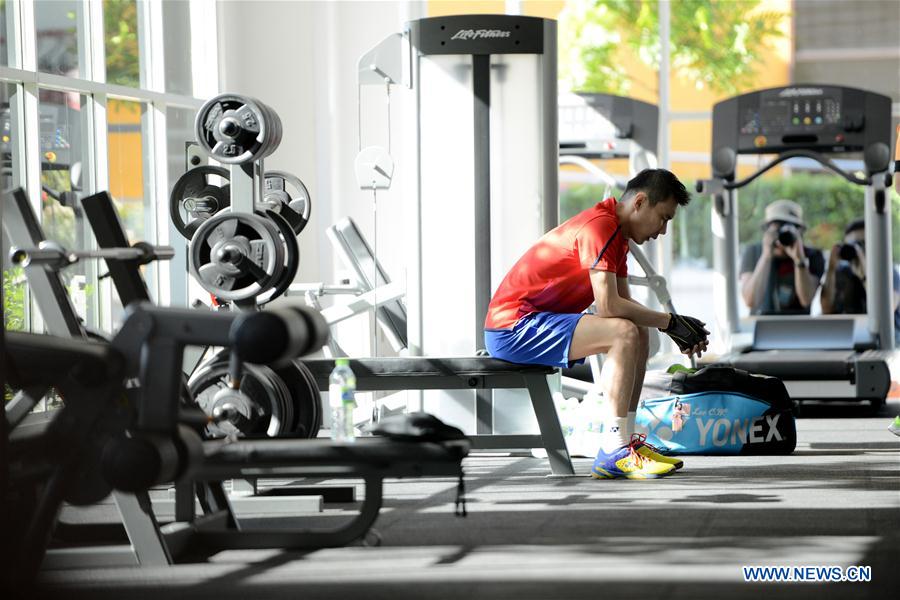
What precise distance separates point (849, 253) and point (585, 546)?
5.09 metres

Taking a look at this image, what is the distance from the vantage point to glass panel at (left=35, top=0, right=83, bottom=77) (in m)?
6.37

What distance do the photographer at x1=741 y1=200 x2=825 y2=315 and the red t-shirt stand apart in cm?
312

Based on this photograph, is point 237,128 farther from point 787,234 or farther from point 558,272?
point 787,234

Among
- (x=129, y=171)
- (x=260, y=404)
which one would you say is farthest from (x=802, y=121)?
(x=260, y=404)

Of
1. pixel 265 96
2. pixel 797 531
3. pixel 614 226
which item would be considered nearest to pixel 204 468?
pixel 797 531

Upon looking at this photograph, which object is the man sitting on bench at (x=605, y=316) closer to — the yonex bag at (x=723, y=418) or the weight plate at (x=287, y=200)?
the yonex bag at (x=723, y=418)

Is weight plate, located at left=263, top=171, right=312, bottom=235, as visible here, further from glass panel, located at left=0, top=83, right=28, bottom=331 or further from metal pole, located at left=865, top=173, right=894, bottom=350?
metal pole, located at left=865, top=173, right=894, bottom=350

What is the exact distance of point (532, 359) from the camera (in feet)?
15.4

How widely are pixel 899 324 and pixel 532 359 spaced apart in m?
4.02

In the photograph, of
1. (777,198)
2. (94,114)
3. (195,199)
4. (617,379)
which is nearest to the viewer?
(617,379)

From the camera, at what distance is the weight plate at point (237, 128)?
13.7ft

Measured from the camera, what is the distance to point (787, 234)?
299 inches

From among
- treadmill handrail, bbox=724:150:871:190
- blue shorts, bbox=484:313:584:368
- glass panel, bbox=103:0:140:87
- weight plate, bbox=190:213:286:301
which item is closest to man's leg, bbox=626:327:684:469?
blue shorts, bbox=484:313:584:368

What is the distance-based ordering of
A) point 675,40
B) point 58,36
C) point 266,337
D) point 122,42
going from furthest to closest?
point 675,40 → point 122,42 → point 58,36 → point 266,337
